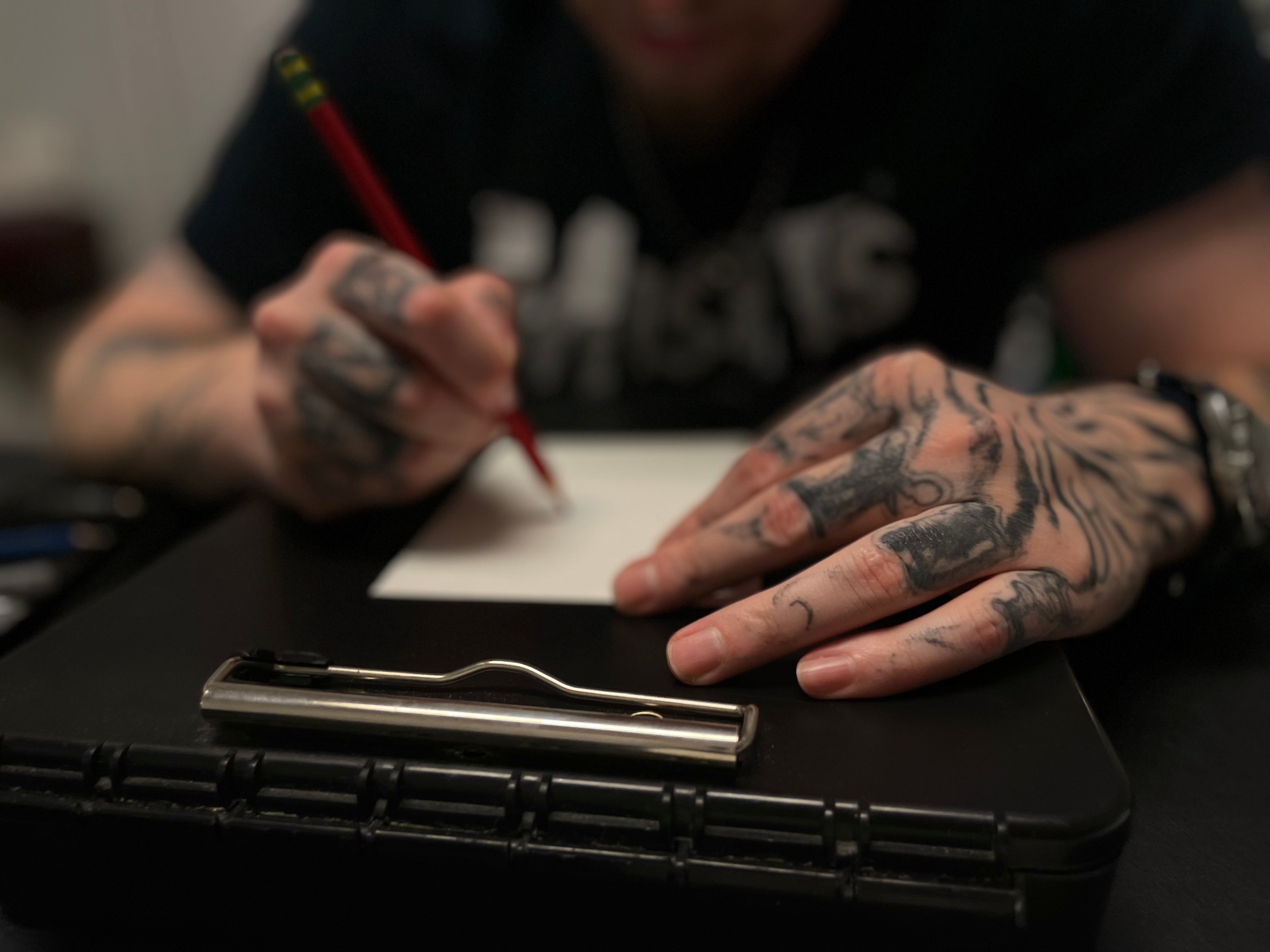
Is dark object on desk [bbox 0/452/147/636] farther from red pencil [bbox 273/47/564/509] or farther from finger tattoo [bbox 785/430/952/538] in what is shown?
finger tattoo [bbox 785/430/952/538]

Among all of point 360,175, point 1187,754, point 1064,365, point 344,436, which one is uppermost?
point 360,175

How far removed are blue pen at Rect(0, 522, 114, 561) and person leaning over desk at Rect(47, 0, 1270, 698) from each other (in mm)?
94

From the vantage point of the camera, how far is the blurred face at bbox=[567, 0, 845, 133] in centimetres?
63

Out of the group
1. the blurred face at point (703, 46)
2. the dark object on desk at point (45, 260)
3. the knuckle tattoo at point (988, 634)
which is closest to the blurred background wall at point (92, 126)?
the dark object on desk at point (45, 260)

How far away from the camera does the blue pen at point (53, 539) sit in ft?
1.61

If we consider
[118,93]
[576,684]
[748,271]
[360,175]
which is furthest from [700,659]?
[118,93]

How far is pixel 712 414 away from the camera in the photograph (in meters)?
0.70

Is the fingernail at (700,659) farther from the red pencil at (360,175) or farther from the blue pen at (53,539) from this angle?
the blue pen at (53,539)

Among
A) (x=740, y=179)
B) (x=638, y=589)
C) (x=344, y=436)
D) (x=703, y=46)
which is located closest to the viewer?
(x=638, y=589)

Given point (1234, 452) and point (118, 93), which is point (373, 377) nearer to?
point (1234, 452)

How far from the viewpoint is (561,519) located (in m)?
0.49

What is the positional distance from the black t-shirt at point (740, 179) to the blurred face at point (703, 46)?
0.03 metres

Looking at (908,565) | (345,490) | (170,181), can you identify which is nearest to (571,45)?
(345,490)

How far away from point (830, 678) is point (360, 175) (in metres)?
0.36
